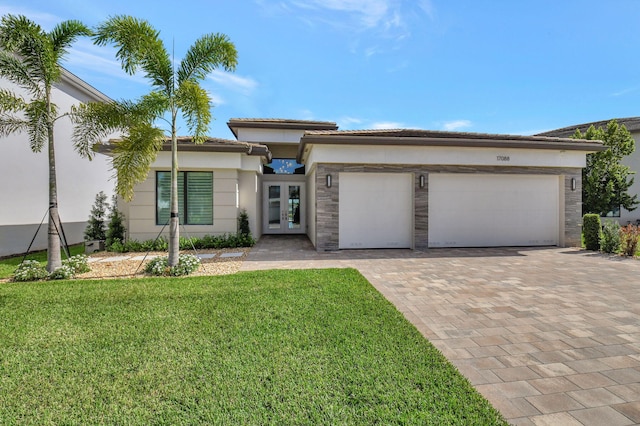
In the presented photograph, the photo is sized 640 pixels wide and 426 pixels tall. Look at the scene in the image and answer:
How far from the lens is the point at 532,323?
456 cm

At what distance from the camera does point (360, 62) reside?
42.0ft

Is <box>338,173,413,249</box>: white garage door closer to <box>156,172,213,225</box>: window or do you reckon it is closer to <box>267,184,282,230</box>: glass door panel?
<box>156,172,213,225</box>: window

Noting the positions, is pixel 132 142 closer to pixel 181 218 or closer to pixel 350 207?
pixel 181 218

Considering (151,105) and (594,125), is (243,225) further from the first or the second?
(594,125)

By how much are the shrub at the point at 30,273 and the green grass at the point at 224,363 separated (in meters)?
1.91

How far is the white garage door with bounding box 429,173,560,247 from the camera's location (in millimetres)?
11922

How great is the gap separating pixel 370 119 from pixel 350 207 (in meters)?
10.8

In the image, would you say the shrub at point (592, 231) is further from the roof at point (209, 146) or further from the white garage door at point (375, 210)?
the roof at point (209, 146)

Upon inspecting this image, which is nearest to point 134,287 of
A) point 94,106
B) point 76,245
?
point 94,106

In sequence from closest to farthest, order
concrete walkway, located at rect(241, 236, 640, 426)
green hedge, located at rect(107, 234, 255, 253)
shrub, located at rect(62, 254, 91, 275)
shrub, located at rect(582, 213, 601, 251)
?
concrete walkway, located at rect(241, 236, 640, 426) → shrub, located at rect(62, 254, 91, 275) → shrub, located at rect(582, 213, 601, 251) → green hedge, located at rect(107, 234, 255, 253)

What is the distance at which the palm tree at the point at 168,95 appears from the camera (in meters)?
7.66

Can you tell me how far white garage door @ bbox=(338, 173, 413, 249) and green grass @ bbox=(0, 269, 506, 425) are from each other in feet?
19.5

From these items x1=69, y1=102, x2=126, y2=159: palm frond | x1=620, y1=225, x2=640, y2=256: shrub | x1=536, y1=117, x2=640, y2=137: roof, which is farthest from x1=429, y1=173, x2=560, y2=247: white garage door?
x1=536, y1=117, x2=640, y2=137: roof

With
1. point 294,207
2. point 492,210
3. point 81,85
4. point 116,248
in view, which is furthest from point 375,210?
point 81,85
